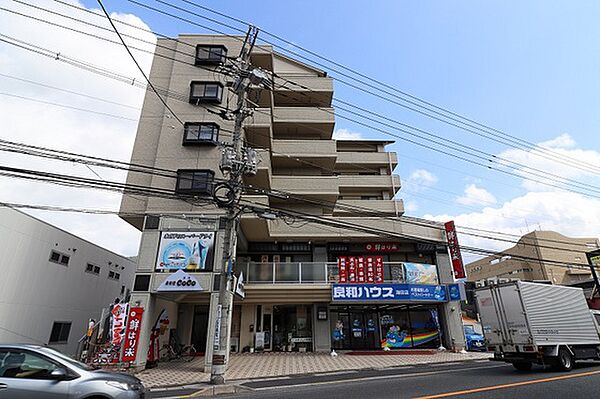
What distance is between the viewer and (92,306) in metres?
18.2

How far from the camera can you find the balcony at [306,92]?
24.6 meters

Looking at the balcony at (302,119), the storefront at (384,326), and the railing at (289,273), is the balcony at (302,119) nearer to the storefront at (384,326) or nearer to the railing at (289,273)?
the railing at (289,273)

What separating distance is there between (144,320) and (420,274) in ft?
47.4

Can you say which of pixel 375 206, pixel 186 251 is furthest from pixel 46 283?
pixel 375 206

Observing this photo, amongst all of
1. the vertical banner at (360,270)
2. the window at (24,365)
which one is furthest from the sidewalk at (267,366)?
the window at (24,365)

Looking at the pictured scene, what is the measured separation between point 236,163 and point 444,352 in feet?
51.1

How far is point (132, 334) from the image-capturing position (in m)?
12.4

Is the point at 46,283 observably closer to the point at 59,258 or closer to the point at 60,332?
the point at 59,258

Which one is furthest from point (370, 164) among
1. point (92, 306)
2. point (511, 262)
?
point (511, 262)

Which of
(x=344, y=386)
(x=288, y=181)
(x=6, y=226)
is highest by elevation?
(x=288, y=181)

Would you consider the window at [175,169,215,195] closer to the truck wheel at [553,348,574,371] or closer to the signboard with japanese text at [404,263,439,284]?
the signboard with japanese text at [404,263,439,284]

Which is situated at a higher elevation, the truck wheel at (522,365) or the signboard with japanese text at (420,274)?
the signboard with japanese text at (420,274)

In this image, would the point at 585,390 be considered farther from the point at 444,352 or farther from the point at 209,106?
the point at 209,106

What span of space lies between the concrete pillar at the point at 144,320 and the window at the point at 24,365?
326 inches
